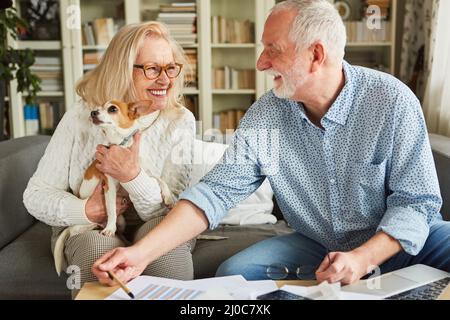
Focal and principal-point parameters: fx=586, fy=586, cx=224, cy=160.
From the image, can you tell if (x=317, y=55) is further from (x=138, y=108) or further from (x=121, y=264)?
(x=121, y=264)

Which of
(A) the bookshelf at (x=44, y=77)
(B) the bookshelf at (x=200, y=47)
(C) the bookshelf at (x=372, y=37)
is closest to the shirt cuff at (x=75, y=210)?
(B) the bookshelf at (x=200, y=47)

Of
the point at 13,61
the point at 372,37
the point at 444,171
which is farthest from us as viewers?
the point at 372,37

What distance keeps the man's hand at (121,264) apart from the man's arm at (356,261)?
29 centimetres

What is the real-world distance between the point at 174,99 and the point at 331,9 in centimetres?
38

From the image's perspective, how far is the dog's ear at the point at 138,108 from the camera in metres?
1.17

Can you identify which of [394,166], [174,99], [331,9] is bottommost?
[394,166]

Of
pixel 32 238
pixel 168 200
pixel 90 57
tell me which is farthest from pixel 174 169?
pixel 90 57

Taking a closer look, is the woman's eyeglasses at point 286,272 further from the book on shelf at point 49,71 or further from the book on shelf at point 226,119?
the book on shelf at point 49,71

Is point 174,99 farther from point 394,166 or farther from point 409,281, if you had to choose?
point 409,281

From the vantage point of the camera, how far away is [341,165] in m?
1.18

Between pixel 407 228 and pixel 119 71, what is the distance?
644 mm

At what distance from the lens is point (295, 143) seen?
4.00 feet

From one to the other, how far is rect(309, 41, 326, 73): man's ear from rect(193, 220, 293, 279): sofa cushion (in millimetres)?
522
